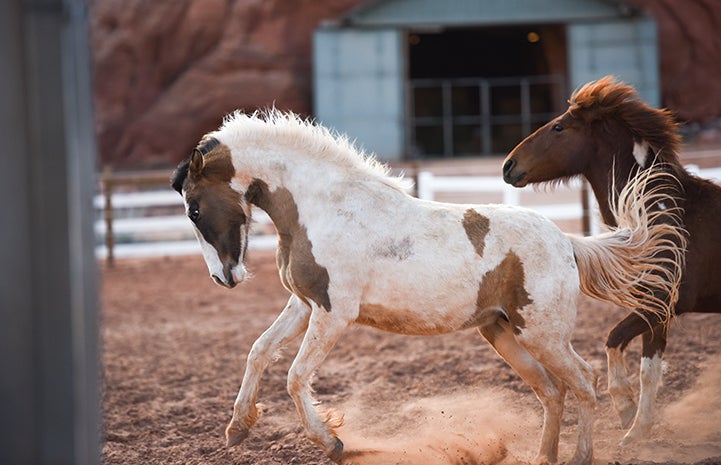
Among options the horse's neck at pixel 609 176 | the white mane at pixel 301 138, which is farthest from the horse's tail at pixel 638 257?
the white mane at pixel 301 138

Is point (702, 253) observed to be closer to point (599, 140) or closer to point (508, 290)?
point (599, 140)

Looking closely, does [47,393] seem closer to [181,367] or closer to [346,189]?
[346,189]

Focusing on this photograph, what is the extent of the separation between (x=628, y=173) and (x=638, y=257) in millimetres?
977

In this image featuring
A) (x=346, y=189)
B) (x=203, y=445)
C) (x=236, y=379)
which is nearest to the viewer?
(x=346, y=189)

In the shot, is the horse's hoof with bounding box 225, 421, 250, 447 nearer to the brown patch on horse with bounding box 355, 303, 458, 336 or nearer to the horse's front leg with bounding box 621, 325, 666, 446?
the brown patch on horse with bounding box 355, 303, 458, 336

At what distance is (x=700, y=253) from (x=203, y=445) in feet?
9.90

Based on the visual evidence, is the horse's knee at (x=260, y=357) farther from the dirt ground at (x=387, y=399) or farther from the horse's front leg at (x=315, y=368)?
the dirt ground at (x=387, y=399)

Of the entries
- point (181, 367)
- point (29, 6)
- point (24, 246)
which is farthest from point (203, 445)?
point (29, 6)

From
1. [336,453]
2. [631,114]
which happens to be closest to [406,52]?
[631,114]

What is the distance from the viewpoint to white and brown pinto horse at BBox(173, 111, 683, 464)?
3.92 metres

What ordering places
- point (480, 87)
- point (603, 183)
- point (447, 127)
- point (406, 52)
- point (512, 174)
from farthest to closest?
point (480, 87) → point (447, 127) → point (406, 52) → point (512, 174) → point (603, 183)

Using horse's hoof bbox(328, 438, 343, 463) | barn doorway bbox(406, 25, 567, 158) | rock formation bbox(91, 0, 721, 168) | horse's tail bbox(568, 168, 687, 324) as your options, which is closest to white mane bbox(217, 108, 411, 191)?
horse's tail bbox(568, 168, 687, 324)

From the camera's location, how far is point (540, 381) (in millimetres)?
4207

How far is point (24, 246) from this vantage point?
1.95 meters
